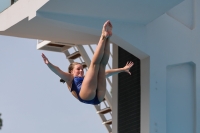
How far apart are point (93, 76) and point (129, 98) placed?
4388mm

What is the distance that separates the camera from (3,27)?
12547 millimetres

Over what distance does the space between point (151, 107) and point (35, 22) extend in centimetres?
271

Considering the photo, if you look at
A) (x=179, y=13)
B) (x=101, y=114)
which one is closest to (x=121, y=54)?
(x=179, y=13)

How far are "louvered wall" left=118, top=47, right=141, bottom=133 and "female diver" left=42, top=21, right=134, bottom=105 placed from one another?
3.52m

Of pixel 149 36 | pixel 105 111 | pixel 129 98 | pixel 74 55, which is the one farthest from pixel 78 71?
pixel 74 55

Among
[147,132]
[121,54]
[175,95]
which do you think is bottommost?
[147,132]

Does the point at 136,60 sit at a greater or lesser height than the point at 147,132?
greater

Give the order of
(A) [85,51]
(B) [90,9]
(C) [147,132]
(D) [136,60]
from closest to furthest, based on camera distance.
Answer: (B) [90,9] < (C) [147,132] < (D) [136,60] < (A) [85,51]

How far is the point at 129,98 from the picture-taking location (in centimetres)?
1295

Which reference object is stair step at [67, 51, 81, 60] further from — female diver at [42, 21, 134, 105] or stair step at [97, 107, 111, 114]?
female diver at [42, 21, 134, 105]

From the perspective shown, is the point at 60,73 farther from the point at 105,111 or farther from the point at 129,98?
the point at 105,111

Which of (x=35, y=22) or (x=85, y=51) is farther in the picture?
(x=85, y=51)

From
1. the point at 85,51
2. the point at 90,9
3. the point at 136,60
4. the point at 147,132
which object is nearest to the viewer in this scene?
the point at 90,9

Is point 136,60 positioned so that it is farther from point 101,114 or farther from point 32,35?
point 101,114
